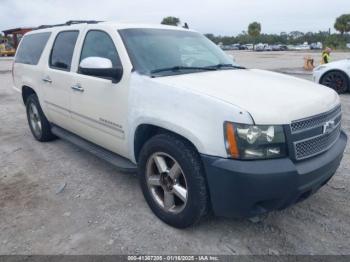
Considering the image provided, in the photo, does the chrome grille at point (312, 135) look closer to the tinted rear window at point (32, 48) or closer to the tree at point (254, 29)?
the tinted rear window at point (32, 48)

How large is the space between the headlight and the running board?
4.26 ft

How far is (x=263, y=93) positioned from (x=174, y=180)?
3.40ft

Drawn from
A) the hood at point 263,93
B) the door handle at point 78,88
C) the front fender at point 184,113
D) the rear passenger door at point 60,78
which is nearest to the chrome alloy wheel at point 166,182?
the front fender at point 184,113

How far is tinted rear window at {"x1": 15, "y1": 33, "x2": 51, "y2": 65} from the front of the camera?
203 inches

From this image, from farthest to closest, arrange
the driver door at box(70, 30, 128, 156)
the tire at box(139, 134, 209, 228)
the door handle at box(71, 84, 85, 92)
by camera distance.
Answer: the door handle at box(71, 84, 85, 92)
the driver door at box(70, 30, 128, 156)
the tire at box(139, 134, 209, 228)

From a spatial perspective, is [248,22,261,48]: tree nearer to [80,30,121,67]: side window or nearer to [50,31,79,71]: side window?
[50,31,79,71]: side window

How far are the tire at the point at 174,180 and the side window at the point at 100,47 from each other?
1038 mm

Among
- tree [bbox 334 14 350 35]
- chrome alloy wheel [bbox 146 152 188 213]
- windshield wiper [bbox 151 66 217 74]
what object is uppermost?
tree [bbox 334 14 350 35]

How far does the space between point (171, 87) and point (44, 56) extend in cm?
291

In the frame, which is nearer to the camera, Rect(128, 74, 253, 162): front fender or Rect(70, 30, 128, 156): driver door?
Rect(128, 74, 253, 162): front fender

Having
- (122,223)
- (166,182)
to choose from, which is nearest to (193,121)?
(166,182)

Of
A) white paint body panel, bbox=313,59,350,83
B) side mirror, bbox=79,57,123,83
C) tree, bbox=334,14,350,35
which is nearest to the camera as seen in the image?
side mirror, bbox=79,57,123,83

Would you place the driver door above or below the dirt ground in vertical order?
above

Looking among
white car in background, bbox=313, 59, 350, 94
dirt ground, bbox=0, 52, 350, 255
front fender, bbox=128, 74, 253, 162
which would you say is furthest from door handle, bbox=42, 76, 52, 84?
white car in background, bbox=313, 59, 350, 94
